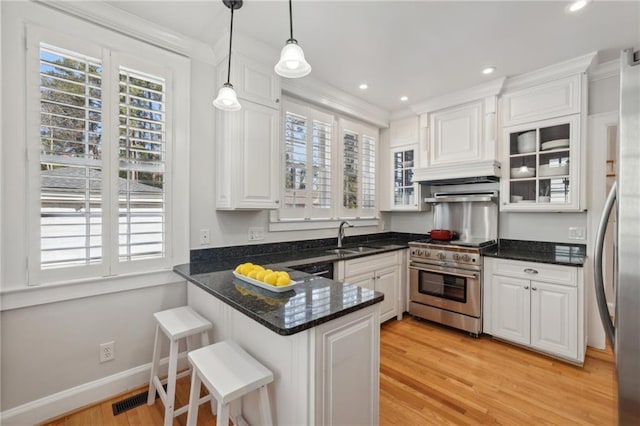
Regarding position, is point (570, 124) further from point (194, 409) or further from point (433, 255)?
point (194, 409)

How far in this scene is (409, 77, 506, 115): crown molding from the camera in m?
3.11

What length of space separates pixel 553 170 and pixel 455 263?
4.40ft

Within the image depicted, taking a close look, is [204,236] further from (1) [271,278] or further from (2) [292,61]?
(2) [292,61]

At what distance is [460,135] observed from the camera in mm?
3438

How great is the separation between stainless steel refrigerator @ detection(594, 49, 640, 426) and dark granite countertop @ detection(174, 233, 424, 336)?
3.07 ft

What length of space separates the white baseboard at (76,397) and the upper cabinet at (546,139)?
3.79 meters

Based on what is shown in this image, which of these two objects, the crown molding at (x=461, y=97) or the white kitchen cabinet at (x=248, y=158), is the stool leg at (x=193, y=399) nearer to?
the white kitchen cabinet at (x=248, y=158)

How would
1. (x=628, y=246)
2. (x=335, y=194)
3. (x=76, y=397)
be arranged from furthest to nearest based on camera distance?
(x=335, y=194) < (x=76, y=397) < (x=628, y=246)

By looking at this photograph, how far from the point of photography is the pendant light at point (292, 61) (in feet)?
4.60

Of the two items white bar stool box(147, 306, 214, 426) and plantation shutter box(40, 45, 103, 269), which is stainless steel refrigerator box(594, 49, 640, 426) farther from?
plantation shutter box(40, 45, 103, 269)

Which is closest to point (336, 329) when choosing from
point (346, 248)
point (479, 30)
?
point (346, 248)

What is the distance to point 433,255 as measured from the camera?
3320mm

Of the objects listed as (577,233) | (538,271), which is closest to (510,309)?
(538,271)

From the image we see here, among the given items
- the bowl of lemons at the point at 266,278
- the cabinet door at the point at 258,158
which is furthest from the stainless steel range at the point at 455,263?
the bowl of lemons at the point at 266,278
